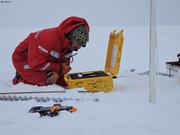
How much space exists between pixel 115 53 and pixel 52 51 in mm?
525

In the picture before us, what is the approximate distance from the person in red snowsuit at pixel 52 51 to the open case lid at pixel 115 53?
272mm

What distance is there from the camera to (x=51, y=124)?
1763mm

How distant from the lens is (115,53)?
2.81 metres

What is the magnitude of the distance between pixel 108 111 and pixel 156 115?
10.6 inches

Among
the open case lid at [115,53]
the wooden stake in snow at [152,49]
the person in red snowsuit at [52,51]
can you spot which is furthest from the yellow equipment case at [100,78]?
the wooden stake in snow at [152,49]

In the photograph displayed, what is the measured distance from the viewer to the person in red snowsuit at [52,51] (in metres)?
2.58

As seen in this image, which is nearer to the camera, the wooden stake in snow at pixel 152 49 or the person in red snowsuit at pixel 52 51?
the wooden stake in snow at pixel 152 49

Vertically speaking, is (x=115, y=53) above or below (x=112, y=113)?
above

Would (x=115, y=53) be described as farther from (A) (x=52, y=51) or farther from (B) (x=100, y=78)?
(A) (x=52, y=51)

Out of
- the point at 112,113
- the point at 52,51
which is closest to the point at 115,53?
the point at 52,51

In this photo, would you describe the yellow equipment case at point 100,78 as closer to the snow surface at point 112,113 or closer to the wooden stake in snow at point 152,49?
the snow surface at point 112,113

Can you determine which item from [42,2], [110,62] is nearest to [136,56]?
[110,62]

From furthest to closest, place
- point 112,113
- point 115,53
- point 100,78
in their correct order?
point 115,53
point 100,78
point 112,113

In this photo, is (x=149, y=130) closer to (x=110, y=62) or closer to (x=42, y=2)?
(x=110, y=62)
